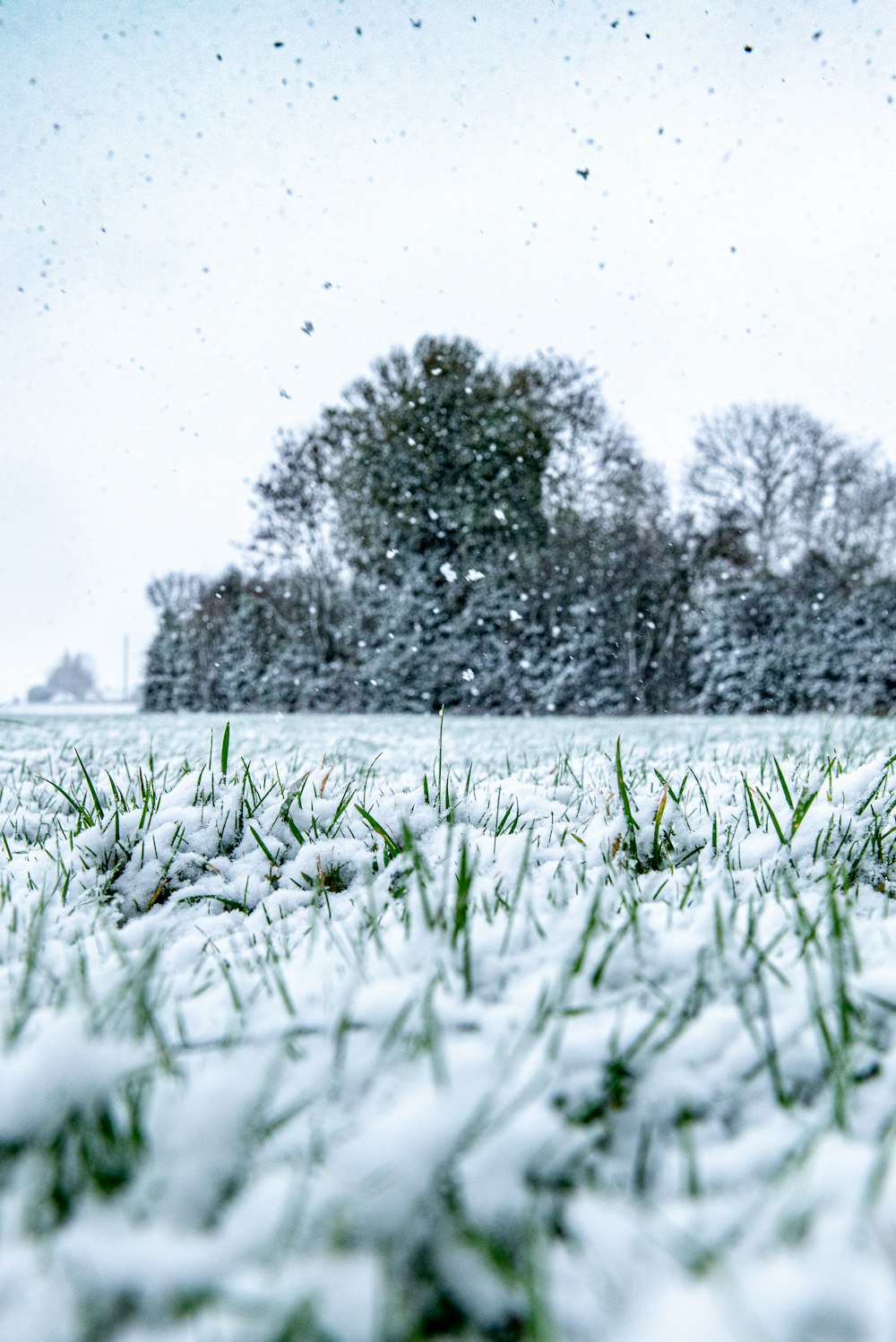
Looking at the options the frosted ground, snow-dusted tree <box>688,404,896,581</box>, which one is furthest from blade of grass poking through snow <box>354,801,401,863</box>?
snow-dusted tree <box>688,404,896,581</box>

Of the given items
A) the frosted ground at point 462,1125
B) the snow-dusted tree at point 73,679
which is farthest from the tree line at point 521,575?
the snow-dusted tree at point 73,679

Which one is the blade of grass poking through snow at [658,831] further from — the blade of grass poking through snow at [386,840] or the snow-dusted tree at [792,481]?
the snow-dusted tree at [792,481]

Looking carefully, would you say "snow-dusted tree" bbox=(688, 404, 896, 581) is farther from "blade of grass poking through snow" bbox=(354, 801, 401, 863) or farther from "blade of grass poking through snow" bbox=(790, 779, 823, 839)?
"blade of grass poking through snow" bbox=(354, 801, 401, 863)

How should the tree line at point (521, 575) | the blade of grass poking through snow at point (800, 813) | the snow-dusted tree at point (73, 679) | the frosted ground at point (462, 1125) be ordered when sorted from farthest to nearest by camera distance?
the snow-dusted tree at point (73, 679) → the tree line at point (521, 575) → the blade of grass poking through snow at point (800, 813) → the frosted ground at point (462, 1125)

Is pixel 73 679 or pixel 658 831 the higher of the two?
pixel 73 679

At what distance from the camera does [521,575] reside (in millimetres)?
11891

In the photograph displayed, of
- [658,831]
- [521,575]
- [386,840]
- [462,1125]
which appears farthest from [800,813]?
[521,575]

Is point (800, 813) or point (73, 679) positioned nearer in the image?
point (800, 813)

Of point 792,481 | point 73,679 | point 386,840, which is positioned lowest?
point 386,840

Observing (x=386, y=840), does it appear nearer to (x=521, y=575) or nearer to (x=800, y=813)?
(x=800, y=813)

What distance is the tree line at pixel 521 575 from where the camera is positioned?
1166 cm

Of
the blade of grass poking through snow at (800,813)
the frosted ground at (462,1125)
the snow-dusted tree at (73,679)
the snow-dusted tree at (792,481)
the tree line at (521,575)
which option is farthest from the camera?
the snow-dusted tree at (73,679)

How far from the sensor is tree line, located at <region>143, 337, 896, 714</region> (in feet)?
38.2

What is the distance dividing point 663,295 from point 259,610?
891 centimetres
